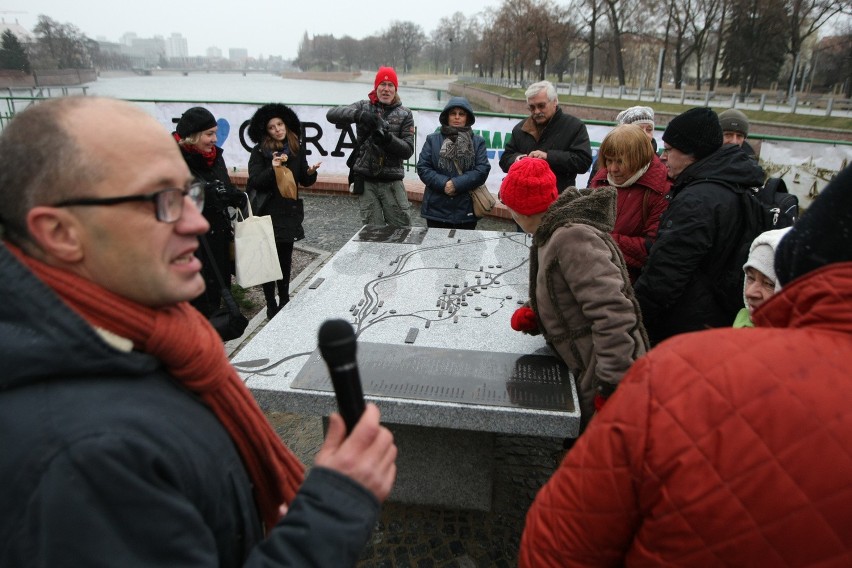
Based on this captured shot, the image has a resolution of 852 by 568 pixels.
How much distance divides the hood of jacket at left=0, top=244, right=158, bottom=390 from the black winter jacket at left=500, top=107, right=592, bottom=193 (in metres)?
4.42

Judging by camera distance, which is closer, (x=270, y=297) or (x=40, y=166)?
(x=40, y=166)

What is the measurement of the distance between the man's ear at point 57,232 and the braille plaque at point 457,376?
1728 millimetres

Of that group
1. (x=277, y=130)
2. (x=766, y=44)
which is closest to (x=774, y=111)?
(x=766, y=44)

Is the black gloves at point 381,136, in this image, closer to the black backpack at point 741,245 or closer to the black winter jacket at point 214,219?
the black winter jacket at point 214,219

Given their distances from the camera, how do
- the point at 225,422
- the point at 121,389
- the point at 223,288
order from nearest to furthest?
1. the point at 121,389
2. the point at 225,422
3. the point at 223,288

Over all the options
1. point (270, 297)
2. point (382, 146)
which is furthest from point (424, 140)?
point (270, 297)

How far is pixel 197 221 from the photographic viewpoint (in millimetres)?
1129

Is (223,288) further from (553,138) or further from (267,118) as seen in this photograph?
(553,138)

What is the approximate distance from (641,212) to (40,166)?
3206 mm

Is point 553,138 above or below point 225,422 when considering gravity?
above

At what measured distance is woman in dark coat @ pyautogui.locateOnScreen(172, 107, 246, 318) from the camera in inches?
149

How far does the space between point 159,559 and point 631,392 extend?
899 millimetres

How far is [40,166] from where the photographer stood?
0.94m

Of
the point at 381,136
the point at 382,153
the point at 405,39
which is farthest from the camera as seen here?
the point at 405,39
